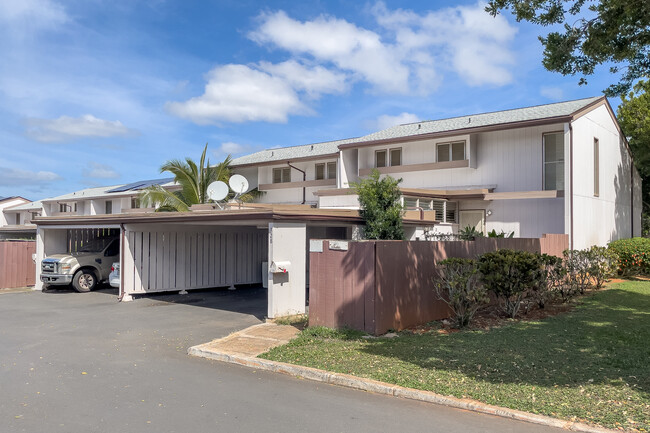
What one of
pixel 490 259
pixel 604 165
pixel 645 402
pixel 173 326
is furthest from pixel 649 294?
pixel 173 326

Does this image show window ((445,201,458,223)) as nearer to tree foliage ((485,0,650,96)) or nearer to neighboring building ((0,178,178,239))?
tree foliage ((485,0,650,96))

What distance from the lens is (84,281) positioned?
56.9 feet

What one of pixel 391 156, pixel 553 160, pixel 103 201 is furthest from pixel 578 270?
pixel 103 201

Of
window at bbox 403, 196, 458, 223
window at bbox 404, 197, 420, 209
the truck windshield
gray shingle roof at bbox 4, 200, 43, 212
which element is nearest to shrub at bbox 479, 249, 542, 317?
window at bbox 403, 196, 458, 223

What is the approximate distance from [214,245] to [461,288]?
1055 centimetres

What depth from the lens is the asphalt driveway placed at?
5129 mm

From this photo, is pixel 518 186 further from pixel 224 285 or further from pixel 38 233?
pixel 38 233

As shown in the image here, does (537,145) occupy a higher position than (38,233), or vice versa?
(537,145)

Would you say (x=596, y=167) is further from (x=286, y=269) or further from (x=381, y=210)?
(x=286, y=269)

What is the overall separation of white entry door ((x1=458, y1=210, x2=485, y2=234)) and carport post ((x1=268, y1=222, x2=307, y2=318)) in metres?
10.9

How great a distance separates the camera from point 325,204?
2108cm

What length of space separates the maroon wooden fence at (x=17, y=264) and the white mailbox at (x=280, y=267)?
13515 millimetres

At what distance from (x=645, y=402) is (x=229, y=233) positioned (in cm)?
1462

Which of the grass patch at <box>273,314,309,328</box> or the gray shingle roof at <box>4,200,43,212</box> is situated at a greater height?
the gray shingle roof at <box>4,200,43,212</box>
